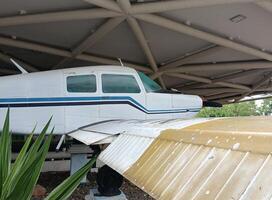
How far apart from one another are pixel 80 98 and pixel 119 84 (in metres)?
1.06

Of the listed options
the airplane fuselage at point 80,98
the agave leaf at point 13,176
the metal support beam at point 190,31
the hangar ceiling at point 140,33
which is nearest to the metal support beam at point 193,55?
the hangar ceiling at point 140,33

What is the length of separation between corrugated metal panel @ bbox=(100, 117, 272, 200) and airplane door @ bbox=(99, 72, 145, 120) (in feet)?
19.6

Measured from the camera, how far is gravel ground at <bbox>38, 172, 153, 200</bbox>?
371 inches

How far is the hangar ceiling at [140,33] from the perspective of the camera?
10180mm

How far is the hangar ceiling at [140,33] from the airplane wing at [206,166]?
23.4 feet

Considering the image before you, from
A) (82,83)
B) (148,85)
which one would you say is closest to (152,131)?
(82,83)

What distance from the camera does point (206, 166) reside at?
6.94 feet

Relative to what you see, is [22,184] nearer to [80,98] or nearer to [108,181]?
[108,181]

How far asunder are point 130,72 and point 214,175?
7544 millimetres

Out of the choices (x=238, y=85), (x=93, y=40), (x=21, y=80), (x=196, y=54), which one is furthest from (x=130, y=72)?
(x=238, y=85)

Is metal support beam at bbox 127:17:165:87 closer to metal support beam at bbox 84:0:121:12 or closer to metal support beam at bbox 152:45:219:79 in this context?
metal support beam at bbox 84:0:121:12

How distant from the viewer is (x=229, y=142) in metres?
2.22

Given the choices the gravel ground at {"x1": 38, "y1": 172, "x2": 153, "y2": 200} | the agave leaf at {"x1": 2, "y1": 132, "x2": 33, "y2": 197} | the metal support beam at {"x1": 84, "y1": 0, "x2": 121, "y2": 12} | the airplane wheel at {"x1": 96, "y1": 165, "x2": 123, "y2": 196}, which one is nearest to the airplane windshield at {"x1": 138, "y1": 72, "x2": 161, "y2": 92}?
the metal support beam at {"x1": 84, "y1": 0, "x2": 121, "y2": 12}

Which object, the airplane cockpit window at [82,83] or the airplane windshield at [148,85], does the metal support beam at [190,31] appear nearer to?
the airplane windshield at [148,85]
